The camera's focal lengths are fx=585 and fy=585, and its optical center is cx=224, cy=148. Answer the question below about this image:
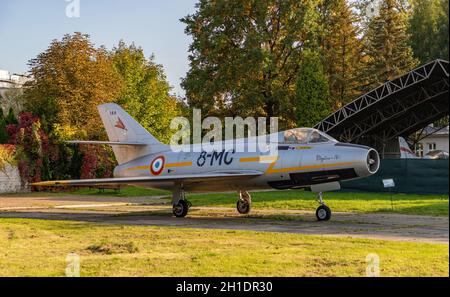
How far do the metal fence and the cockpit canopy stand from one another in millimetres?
13176

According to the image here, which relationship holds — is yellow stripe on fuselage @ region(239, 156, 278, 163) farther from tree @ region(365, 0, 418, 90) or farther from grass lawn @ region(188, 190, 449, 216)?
tree @ region(365, 0, 418, 90)

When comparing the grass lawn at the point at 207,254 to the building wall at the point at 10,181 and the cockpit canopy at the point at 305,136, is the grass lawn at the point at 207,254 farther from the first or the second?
the building wall at the point at 10,181

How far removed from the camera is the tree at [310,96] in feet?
137

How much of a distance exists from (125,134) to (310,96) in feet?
69.5

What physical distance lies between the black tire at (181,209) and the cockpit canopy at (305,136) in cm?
433

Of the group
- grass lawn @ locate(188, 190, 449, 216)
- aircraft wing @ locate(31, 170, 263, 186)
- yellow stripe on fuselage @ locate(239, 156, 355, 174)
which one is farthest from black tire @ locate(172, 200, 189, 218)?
grass lawn @ locate(188, 190, 449, 216)

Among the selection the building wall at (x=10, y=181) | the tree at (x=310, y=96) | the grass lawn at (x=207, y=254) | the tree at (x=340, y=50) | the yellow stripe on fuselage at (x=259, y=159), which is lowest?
the grass lawn at (x=207, y=254)

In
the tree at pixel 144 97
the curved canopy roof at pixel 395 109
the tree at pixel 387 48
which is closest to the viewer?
the curved canopy roof at pixel 395 109

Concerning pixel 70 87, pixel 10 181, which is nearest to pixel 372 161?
pixel 10 181

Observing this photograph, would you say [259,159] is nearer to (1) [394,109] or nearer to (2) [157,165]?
(2) [157,165]

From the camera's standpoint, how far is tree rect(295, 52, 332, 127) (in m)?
41.7

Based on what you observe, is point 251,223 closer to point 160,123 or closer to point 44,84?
point 44,84

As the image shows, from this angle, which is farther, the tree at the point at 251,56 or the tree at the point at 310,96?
the tree at the point at 251,56

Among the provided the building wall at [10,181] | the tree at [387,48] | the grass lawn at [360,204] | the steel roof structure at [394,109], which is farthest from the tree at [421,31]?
the building wall at [10,181]
